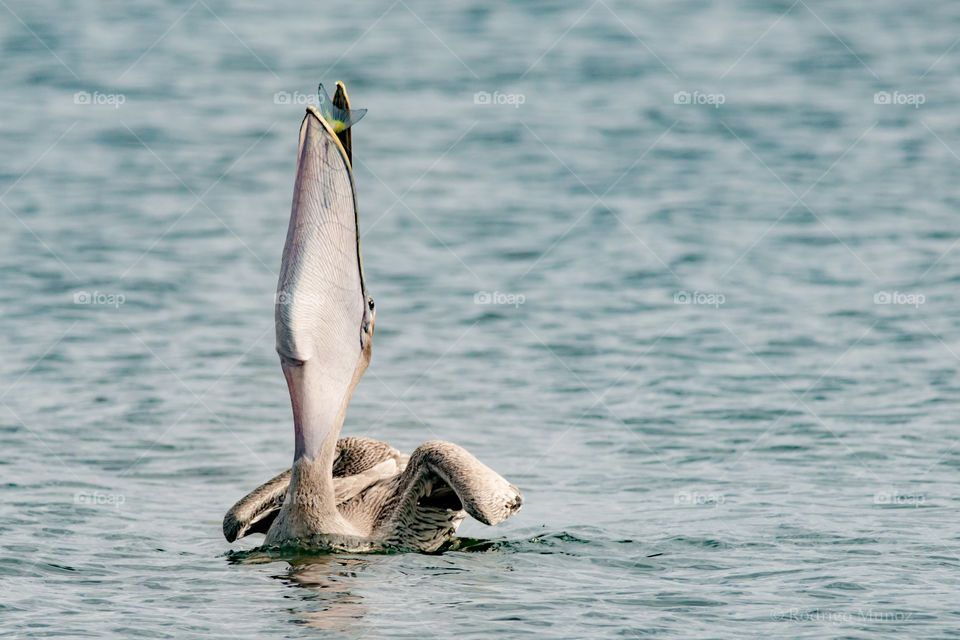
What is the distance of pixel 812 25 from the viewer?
2634cm

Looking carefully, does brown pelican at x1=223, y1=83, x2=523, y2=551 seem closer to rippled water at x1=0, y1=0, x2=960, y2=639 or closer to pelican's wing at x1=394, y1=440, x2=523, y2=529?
pelican's wing at x1=394, y1=440, x2=523, y2=529

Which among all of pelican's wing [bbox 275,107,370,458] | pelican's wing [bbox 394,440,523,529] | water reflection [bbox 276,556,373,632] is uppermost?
pelican's wing [bbox 275,107,370,458]

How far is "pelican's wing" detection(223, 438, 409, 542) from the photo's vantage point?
316 inches

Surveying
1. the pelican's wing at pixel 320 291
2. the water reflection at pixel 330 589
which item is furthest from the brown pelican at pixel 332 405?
the water reflection at pixel 330 589

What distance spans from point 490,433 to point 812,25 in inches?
706

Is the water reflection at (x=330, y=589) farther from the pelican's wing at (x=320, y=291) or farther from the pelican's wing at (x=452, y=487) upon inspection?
the pelican's wing at (x=320, y=291)

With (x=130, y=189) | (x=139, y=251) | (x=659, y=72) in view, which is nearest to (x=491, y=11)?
(x=659, y=72)

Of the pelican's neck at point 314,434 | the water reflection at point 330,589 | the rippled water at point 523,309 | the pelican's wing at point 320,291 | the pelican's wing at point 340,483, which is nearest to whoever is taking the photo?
the pelican's wing at point 320,291

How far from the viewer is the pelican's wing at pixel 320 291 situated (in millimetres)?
6777

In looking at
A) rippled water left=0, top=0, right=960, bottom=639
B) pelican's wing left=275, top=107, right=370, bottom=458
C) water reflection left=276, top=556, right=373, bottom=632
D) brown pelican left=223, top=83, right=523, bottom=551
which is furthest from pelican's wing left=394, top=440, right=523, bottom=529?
pelican's wing left=275, top=107, right=370, bottom=458

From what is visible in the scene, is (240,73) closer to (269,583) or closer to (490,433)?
(490,433)

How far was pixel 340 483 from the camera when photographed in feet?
28.6

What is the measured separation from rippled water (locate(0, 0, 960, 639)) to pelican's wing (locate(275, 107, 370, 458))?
0.95 meters

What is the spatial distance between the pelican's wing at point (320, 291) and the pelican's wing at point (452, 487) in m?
0.60
